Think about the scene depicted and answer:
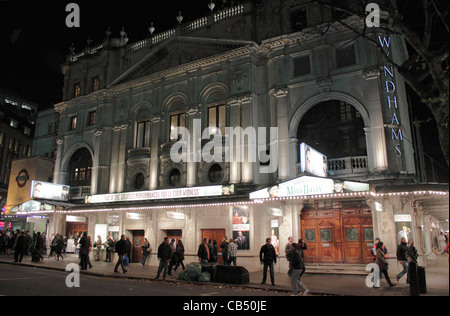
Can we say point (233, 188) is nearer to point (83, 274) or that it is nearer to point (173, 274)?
point (173, 274)

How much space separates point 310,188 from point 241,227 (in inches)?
238

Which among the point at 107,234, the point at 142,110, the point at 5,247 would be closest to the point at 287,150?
the point at 142,110

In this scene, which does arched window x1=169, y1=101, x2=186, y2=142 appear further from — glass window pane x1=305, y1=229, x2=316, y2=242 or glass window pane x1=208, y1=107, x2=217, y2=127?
glass window pane x1=305, y1=229, x2=316, y2=242

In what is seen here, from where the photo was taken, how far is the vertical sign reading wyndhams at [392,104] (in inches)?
746

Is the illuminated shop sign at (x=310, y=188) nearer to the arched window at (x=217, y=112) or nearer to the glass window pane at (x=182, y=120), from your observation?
the arched window at (x=217, y=112)

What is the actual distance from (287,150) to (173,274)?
989cm

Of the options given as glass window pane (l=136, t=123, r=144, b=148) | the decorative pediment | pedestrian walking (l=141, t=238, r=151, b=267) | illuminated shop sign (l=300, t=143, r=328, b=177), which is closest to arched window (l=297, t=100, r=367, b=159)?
illuminated shop sign (l=300, t=143, r=328, b=177)

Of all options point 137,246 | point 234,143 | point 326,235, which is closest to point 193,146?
point 234,143

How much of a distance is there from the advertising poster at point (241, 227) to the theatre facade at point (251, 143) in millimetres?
69

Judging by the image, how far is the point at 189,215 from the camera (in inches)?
923

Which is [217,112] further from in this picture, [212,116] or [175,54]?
[175,54]

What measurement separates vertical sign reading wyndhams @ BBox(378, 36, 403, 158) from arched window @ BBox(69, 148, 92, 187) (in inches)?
944
